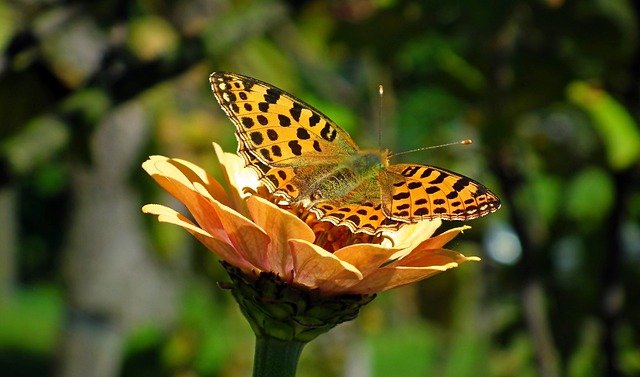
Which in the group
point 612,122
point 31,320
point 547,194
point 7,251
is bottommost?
point 31,320

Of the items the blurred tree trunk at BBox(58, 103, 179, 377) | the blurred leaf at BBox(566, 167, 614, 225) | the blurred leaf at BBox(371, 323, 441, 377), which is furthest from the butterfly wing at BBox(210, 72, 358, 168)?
the blurred leaf at BBox(371, 323, 441, 377)

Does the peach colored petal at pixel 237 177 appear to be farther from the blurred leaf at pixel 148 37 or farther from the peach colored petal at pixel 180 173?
the blurred leaf at pixel 148 37

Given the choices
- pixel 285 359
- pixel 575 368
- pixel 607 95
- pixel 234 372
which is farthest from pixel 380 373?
pixel 285 359

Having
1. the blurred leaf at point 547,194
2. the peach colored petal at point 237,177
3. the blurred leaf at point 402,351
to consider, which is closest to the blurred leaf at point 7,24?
the peach colored petal at point 237,177

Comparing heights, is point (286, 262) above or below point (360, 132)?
above

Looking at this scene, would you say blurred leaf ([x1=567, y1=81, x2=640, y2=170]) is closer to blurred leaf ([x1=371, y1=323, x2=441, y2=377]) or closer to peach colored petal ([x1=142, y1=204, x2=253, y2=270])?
peach colored petal ([x1=142, y1=204, x2=253, y2=270])

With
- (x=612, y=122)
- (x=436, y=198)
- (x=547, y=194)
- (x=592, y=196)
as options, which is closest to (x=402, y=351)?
(x=547, y=194)

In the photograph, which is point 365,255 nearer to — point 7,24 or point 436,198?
point 436,198
